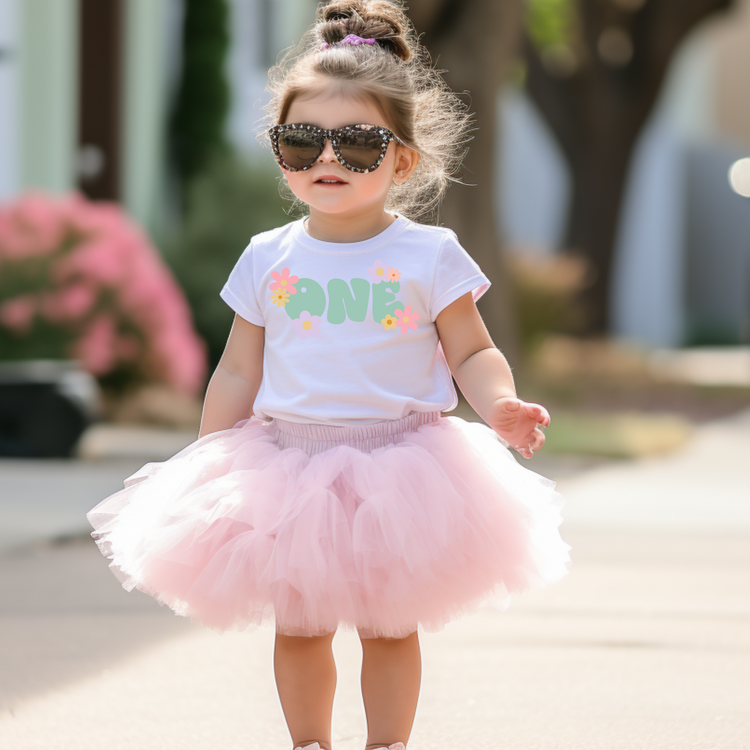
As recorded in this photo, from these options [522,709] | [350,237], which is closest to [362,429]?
[350,237]

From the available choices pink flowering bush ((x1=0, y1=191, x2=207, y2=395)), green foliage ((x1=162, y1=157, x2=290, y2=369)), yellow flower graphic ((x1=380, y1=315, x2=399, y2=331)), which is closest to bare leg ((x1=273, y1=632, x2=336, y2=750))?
yellow flower graphic ((x1=380, y1=315, x2=399, y2=331))

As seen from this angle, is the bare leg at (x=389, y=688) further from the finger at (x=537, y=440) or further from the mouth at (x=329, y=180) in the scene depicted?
the mouth at (x=329, y=180)

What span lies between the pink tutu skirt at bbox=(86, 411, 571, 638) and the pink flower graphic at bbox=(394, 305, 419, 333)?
19cm

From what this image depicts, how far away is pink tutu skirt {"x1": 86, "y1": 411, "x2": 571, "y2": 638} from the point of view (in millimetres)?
2637

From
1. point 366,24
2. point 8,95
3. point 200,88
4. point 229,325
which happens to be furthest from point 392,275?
point 200,88

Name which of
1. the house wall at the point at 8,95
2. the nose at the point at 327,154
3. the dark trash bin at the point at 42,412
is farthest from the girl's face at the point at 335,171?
the house wall at the point at 8,95

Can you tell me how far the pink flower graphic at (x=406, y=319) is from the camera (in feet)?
9.28

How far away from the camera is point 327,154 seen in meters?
2.81

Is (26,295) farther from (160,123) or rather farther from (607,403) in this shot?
(607,403)

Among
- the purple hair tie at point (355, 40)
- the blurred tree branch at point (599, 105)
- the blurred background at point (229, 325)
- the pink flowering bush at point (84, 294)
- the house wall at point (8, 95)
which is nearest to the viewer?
the purple hair tie at point (355, 40)

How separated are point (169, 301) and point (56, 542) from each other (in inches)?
192

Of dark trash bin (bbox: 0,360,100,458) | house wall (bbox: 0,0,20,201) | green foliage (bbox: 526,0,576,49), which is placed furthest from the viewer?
green foliage (bbox: 526,0,576,49)

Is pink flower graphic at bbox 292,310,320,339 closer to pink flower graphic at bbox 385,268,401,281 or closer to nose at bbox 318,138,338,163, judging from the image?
pink flower graphic at bbox 385,268,401,281

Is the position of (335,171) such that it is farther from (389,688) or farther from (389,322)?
(389,688)
